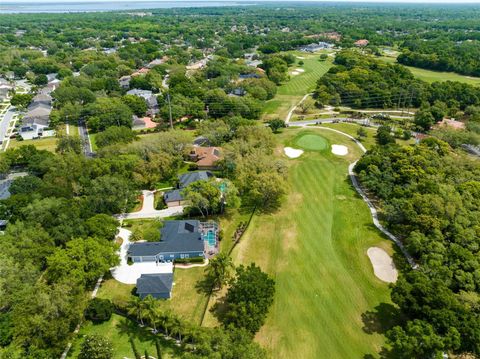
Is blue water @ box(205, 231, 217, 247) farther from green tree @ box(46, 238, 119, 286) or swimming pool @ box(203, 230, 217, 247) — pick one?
green tree @ box(46, 238, 119, 286)

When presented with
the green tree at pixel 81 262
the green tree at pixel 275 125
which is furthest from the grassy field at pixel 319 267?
the green tree at pixel 275 125

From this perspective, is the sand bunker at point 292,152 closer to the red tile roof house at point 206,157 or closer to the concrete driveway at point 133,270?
the red tile roof house at point 206,157

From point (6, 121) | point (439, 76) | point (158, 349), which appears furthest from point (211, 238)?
point (439, 76)

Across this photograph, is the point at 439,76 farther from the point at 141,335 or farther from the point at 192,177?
the point at 141,335

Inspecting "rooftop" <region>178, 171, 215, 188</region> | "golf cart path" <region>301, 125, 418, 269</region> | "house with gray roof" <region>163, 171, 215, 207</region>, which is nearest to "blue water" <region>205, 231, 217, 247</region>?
"house with gray roof" <region>163, 171, 215, 207</region>

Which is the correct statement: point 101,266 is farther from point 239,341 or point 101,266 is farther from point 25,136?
point 25,136

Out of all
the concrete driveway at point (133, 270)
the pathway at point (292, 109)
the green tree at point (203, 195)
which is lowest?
the concrete driveway at point (133, 270)

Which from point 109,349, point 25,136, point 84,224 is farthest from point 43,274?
point 25,136
